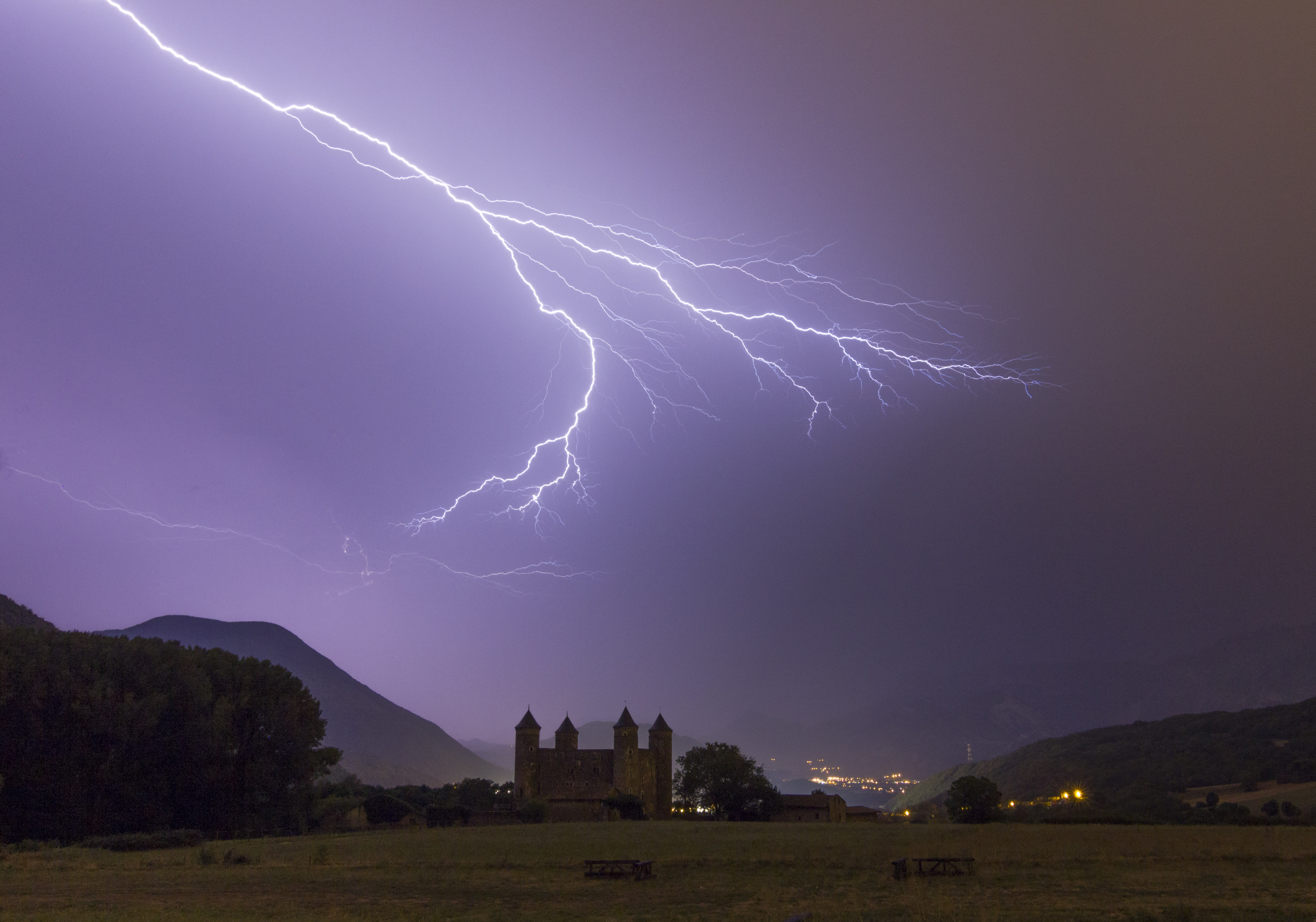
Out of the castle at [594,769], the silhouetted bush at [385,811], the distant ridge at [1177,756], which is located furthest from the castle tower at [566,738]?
the distant ridge at [1177,756]

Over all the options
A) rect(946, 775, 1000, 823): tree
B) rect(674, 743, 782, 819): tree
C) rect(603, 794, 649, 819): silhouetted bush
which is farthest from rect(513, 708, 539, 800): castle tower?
rect(946, 775, 1000, 823): tree

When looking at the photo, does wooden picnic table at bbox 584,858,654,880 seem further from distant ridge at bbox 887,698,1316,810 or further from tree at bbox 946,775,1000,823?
distant ridge at bbox 887,698,1316,810

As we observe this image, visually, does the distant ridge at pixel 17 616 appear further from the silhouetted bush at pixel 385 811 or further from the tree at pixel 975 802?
the tree at pixel 975 802

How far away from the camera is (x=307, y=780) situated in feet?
137

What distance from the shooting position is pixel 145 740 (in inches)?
1435

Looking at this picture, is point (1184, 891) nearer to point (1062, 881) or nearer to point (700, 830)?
point (1062, 881)

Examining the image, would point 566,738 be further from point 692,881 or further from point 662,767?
point 692,881

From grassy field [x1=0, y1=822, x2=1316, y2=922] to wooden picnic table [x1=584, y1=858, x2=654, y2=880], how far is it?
450 mm

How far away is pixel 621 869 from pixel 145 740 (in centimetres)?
2813

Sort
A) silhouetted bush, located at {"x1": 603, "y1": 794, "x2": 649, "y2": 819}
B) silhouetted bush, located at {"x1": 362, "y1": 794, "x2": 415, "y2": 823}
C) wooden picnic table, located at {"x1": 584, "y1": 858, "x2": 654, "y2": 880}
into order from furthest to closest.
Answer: silhouetted bush, located at {"x1": 603, "y1": 794, "x2": 649, "y2": 819}, silhouetted bush, located at {"x1": 362, "y1": 794, "x2": 415, "y2": 823}, wooden picnic table, located at {"x1": 584, "y1": 858, "x2": 654, "y2": 880}

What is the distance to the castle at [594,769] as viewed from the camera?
5800cm

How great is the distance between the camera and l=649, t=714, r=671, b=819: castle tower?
200ft

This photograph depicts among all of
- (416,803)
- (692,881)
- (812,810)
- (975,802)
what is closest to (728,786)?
(812,810)

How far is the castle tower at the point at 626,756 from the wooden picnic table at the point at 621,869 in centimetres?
4091
